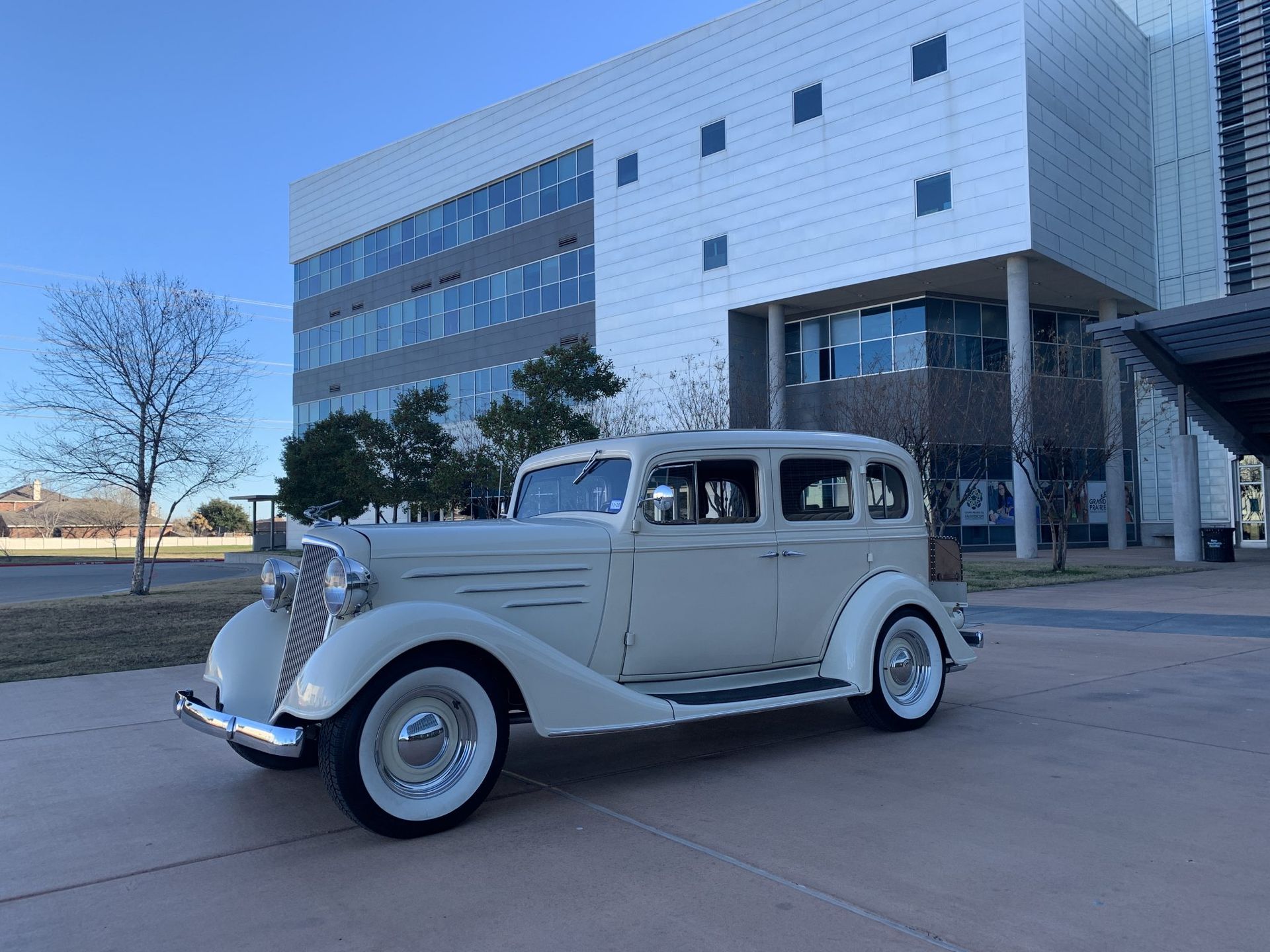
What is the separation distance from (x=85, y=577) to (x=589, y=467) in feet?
A: 91.0

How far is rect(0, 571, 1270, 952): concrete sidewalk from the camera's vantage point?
10.3ft

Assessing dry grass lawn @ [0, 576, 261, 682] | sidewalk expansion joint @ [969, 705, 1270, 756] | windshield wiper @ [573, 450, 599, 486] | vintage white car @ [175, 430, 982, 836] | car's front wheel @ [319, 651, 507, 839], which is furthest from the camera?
dry grass lawn @ [0, 576, 261, 682]

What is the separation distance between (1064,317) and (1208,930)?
112ft

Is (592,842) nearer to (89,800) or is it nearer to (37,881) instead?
(37,881)

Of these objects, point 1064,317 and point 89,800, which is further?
point 1064,317

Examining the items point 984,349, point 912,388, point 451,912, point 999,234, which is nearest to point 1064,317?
point 984,349

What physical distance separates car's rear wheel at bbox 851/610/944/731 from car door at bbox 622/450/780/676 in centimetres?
80

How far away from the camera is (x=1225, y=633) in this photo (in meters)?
10.2

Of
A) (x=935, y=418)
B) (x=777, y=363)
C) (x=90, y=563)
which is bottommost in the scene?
(x=90, y=563)

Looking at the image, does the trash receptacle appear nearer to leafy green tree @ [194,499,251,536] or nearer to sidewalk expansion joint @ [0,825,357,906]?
sidewalk expansion joint @ [0,825,357,906]

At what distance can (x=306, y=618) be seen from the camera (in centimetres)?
470

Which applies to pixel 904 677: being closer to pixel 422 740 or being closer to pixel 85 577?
pixel 422 740

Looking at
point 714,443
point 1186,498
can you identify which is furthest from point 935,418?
point 714,443

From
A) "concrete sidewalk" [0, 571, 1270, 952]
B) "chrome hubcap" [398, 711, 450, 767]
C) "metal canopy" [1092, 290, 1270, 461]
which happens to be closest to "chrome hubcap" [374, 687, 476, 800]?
"chrome hubcap" [398, 711, 450, 767]
